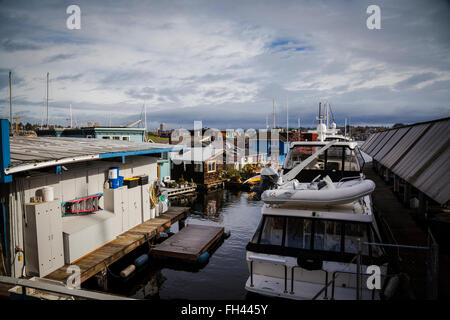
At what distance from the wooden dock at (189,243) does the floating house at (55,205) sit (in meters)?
2.36

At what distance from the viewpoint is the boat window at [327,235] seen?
667 centimetres

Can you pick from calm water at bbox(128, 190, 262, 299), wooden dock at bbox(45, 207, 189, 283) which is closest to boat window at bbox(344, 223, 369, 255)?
calm water at bbox(128, 190, 262, 299)

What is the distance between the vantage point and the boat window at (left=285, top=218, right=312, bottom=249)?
6.84 m

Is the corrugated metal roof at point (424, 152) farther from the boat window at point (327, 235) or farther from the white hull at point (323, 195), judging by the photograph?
the boat window at point (327, 235)

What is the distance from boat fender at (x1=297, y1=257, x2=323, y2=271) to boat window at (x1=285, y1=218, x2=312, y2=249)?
655 mm

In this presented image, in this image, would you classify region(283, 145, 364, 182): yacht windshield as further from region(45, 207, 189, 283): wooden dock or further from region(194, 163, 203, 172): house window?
region(194, 163, 203, 172): house window

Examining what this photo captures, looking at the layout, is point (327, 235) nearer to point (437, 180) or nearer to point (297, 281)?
point (297, 281)

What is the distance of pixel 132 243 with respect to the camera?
38.0 feet

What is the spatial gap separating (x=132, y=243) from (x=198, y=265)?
13.2 feet

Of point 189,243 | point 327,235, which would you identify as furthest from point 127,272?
point 327,235

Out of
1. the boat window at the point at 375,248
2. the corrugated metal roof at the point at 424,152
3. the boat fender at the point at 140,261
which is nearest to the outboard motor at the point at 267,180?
the boat window at the point at 375,248

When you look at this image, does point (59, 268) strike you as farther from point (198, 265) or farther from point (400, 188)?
point (400, 188)

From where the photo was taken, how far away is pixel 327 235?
6781 mm
